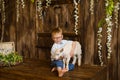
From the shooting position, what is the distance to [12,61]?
9.00 ft

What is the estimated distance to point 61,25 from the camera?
2902mm

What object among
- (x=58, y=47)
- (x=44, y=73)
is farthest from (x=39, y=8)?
(x=44, y=73)

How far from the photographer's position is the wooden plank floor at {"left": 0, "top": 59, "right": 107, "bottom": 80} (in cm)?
220

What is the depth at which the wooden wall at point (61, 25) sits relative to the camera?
259cm

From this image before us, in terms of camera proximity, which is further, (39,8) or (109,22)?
(39,8)

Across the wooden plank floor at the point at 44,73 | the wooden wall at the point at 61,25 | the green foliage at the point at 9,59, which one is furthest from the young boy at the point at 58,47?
the green foliage at the point at 9,59

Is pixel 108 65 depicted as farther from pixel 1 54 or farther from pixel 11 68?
pixel 1 54

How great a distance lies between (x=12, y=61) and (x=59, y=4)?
1011 millimetres

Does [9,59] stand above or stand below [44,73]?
above

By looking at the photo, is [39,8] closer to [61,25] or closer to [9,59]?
[61,25]

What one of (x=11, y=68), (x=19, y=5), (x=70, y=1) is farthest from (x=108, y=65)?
(x=19, y=5)

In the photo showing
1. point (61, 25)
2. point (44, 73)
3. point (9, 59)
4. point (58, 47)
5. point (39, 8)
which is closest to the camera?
point (44, 73)

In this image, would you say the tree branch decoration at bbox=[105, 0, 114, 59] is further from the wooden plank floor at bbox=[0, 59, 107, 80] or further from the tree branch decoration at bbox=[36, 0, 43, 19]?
the tree branch decoration at bbox=[36, 0, 43, 19]

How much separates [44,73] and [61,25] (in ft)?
2.75
